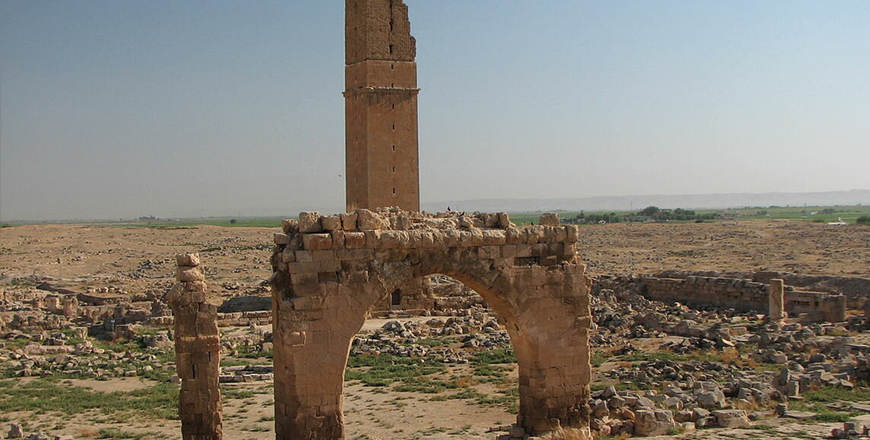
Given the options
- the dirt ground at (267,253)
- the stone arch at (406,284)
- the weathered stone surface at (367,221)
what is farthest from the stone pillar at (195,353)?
the dirt ground at (267,253)

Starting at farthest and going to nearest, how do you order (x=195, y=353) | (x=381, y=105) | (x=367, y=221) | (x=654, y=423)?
(x=381, y=105), (x=654, y=423), (x=195, y=353), (x=367, y=221)

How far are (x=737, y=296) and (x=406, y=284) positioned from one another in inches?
736

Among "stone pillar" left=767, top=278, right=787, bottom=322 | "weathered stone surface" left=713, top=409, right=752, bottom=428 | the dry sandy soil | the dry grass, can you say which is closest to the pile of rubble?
the dry sandy soil

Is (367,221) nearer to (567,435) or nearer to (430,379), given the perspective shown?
(567,435)

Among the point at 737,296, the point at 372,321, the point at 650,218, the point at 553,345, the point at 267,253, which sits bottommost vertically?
the point at 372,321

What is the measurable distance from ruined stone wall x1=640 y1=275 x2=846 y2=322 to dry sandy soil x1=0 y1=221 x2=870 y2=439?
36.8 feet

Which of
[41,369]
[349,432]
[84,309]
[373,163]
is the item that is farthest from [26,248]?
[349,432]

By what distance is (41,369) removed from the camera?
726 inches

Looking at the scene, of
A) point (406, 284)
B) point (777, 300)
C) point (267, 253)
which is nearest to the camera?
point (406, 284)

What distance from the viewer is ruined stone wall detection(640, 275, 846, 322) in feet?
76.0

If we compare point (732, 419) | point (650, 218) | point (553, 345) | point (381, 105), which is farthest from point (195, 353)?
point (650, 218)

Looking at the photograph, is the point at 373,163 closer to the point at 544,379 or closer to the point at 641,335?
the point at 641,335

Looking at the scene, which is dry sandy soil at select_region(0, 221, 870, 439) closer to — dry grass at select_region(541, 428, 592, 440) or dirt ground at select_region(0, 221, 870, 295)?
dirt ground at select_region(0, 221, 870, 295)

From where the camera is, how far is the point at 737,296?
26.5 m
